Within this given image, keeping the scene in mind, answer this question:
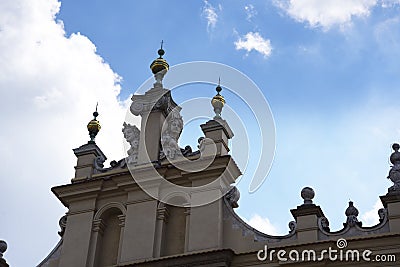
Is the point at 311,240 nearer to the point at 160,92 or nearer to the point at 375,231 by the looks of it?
the point at 375,231

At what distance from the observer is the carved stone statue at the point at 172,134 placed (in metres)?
21.3

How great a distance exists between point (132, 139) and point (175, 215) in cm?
245

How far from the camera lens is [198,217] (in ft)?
65.5

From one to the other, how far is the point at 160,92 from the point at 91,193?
302 centimetres

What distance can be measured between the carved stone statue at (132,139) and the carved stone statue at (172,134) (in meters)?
0.66

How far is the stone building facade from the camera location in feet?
60.2

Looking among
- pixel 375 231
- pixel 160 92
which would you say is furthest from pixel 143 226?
pixel 375 231

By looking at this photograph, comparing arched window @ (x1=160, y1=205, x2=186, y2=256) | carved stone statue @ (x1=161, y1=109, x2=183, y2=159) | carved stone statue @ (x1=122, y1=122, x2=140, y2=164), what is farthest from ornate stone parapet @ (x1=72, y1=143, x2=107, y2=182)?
arched window @ (x1=160, y1=205, x2=186, y2=256)

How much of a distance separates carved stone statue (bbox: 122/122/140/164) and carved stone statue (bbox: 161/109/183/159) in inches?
26.1

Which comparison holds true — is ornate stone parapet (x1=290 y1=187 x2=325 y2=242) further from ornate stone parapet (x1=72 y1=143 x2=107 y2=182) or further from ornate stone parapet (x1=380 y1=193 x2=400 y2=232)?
ornate stone parapet (x1=72 y1=143 x2=107 y2=182)

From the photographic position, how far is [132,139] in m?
22.0

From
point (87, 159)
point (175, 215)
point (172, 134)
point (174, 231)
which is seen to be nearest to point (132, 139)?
point (172, 134)

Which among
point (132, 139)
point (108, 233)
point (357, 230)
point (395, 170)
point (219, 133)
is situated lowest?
point (357, 230)

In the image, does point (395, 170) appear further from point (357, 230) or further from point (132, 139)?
point (132, 139)
